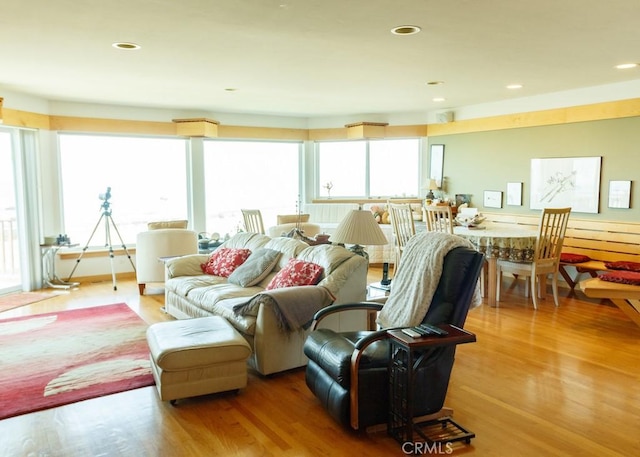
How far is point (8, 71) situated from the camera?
187 inches

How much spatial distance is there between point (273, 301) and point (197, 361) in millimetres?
641

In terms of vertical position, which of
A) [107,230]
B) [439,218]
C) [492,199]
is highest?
[492,199]

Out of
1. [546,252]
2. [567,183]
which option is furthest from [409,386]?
[567,183]

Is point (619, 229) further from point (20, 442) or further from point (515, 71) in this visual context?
point (20, 442)

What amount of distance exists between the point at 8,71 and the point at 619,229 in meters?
6.70

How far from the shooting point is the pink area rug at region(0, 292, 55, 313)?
5.54m

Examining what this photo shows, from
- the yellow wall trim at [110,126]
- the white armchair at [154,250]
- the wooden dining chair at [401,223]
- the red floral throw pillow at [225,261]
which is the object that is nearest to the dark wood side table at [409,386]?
the red floral throw pillow at [225,261]

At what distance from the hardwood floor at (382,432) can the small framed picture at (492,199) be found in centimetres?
322

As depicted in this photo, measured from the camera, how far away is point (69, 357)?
3.85 m

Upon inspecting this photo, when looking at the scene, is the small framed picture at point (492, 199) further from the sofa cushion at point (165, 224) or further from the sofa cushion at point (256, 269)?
the sofa cushion at point (165, 224)

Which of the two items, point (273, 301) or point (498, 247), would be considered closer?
point (273, 301)

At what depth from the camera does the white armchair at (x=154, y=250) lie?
19.9 feet

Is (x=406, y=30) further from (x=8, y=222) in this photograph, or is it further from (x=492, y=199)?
(x=8, y=222)

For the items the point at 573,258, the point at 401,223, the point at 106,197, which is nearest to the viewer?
the point at 573,258
